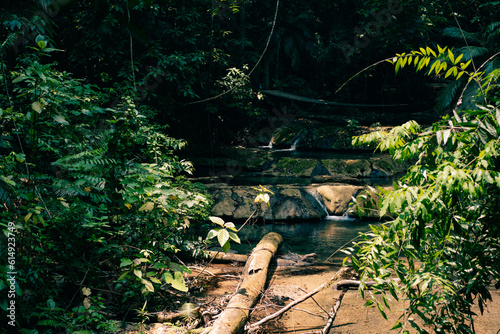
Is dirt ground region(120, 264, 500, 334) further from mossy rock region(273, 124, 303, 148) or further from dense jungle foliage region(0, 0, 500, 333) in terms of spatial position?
mossy rock region(273, 124, 303, 148)

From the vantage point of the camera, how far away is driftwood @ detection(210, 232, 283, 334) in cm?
311

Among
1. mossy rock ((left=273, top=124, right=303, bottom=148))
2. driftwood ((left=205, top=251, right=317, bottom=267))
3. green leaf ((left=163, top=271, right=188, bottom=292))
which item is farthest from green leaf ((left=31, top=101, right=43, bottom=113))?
mossy rock ((left=273, top=124, right=303, bottom=148))

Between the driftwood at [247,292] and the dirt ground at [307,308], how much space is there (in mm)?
155

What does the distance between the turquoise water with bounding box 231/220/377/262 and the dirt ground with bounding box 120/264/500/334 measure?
1.38 meters

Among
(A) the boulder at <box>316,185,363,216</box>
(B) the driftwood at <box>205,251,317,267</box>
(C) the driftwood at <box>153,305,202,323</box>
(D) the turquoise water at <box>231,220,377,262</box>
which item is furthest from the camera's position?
(A) the boulder at <box>316,185,363,216</box>

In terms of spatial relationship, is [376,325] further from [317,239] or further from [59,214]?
[317,239]

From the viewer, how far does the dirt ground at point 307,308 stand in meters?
3.28

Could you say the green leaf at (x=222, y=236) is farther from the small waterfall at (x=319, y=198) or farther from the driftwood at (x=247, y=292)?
the small waterfall at (x=319, y=198)

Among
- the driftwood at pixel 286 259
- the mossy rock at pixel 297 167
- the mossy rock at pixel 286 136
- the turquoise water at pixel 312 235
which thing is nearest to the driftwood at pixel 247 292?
the driftwood at pixel 286 259

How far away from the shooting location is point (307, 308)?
3916 millimetres

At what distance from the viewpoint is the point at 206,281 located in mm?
4734

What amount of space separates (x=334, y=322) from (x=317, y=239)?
13.0 feet

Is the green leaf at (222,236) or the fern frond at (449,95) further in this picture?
the fern frond at (449,95)

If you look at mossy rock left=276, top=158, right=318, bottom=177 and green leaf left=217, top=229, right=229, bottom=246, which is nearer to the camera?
green leaf left=217, top=229, right=229, bottom=246
